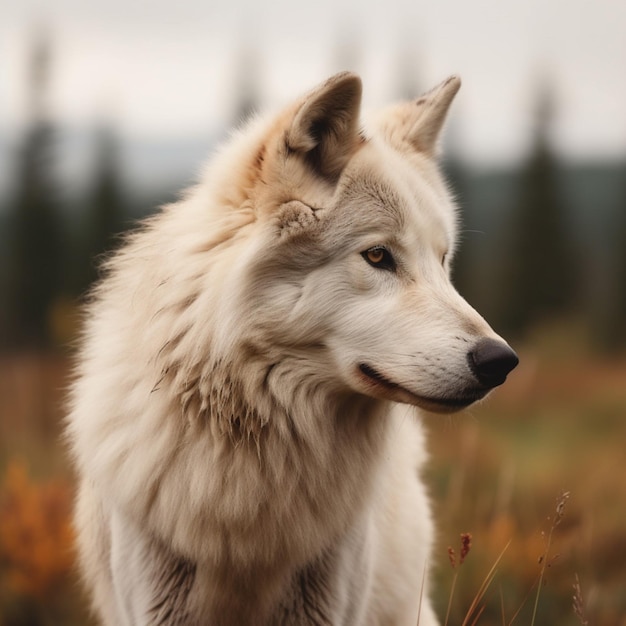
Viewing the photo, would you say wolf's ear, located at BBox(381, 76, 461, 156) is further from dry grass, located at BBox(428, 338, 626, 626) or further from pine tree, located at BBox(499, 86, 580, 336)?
pine tree, located at BBox(499, 86, 580, 336)

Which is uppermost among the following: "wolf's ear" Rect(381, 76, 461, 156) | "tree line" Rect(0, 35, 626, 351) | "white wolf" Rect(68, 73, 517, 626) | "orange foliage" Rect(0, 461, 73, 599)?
"wolf's ear" Rect(381, 76, 461, 156)

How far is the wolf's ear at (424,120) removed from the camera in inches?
152

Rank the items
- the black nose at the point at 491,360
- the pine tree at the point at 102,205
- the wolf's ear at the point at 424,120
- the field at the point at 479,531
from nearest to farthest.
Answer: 1. the black nose at the point at 491,360
2. the wolf's ear at the point at 424,120
3. the field at the point at 479,531
4. the pine tree at the point at 102,205

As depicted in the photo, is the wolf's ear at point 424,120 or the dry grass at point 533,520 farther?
the dry grass at point 533,520

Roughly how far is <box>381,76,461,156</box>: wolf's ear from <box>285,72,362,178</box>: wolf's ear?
519mm

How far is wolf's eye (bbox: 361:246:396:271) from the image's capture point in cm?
321

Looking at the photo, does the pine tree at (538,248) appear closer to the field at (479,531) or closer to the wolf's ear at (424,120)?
the field at (479,531)

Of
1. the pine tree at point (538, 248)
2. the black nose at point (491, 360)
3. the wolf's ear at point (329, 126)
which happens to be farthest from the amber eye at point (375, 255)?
the pine tree at point (538, 248)

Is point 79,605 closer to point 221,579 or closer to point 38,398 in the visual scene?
point 221,579

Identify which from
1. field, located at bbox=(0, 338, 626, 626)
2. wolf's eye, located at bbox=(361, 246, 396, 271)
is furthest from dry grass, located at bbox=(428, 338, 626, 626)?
wolf's eye, located at bbox=(361, 246, 396, 271)

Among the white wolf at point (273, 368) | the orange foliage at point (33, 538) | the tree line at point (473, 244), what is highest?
the white wolf at point (273, 368)

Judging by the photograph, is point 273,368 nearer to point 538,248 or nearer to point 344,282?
point 344,282

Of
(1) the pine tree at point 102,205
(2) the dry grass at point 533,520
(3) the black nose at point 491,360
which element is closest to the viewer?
(3) the black nose at point 491,360

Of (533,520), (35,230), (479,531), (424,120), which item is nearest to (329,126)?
(424,120)
